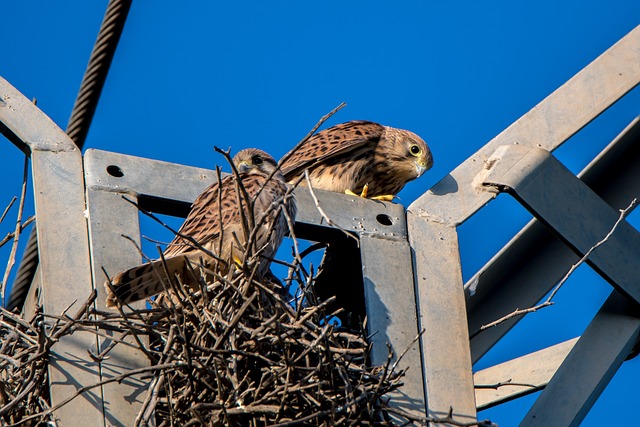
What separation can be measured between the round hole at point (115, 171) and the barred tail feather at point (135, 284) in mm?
365

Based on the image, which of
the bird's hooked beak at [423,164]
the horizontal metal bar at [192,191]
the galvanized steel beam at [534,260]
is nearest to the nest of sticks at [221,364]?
the horizontal metal bar at [192,191]

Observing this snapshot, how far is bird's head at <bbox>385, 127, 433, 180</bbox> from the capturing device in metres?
7.78

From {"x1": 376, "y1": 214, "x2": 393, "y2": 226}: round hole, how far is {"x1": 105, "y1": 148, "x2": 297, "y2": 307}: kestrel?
31 centimetres

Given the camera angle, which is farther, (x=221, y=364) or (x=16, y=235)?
(x=16, y=235)

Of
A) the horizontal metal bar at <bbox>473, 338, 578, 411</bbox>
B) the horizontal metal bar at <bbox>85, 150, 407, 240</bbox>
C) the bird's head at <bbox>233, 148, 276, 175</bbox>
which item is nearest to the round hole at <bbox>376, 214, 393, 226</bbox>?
the horizontal metal bar at <bbox>85, 150, 407, 240</bbox>

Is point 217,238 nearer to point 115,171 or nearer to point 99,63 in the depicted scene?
point 115,171

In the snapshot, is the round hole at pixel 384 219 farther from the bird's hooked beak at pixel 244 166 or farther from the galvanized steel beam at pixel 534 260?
the bird's hooked beak at pixel 244 166

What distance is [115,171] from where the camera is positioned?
17.2 feet

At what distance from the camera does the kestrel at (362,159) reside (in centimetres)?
739

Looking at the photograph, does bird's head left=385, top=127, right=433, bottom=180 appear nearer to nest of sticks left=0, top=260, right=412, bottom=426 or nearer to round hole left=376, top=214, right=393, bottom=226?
round hole left=376, top=214, right=393, bottom=226

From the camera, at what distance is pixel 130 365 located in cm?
488

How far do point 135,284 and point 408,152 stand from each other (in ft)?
10.1

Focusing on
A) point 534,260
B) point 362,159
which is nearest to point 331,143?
point 362,159

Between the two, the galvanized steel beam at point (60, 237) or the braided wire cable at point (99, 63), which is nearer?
the galvanized steel beam at point (60, 237)
